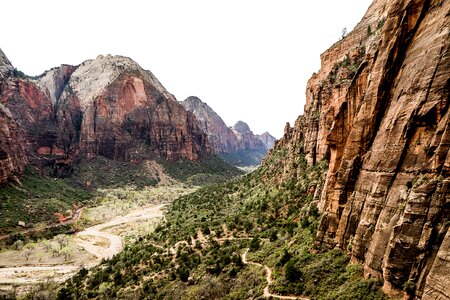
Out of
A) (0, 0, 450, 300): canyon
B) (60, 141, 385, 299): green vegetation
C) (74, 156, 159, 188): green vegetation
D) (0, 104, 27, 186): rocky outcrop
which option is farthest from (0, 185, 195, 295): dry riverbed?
(74, 156, 159, 188): green vegetation

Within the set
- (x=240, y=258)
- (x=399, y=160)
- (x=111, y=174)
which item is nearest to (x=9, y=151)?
(x=111, y=174)

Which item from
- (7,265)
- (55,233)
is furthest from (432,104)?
(55,233)

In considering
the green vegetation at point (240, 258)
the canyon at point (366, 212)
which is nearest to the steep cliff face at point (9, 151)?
the green vegetation at point (240, 258)

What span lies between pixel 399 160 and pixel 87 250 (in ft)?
257

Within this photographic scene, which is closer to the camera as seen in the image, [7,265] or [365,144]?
[365,144]

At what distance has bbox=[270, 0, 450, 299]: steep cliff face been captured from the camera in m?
19.5

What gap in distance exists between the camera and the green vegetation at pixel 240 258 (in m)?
27.6

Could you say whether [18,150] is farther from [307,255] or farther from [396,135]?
[396,135]

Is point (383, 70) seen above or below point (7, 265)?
above

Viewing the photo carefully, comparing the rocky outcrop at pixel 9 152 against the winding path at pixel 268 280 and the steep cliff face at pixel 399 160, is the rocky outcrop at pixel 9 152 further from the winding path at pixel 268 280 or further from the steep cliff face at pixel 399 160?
the steep cliff face at pixel 399 160

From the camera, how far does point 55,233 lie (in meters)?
92.8

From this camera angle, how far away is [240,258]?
40688 mm

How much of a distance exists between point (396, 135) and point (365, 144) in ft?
13.9

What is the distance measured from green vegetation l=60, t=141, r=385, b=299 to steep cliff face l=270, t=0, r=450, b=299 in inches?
111
